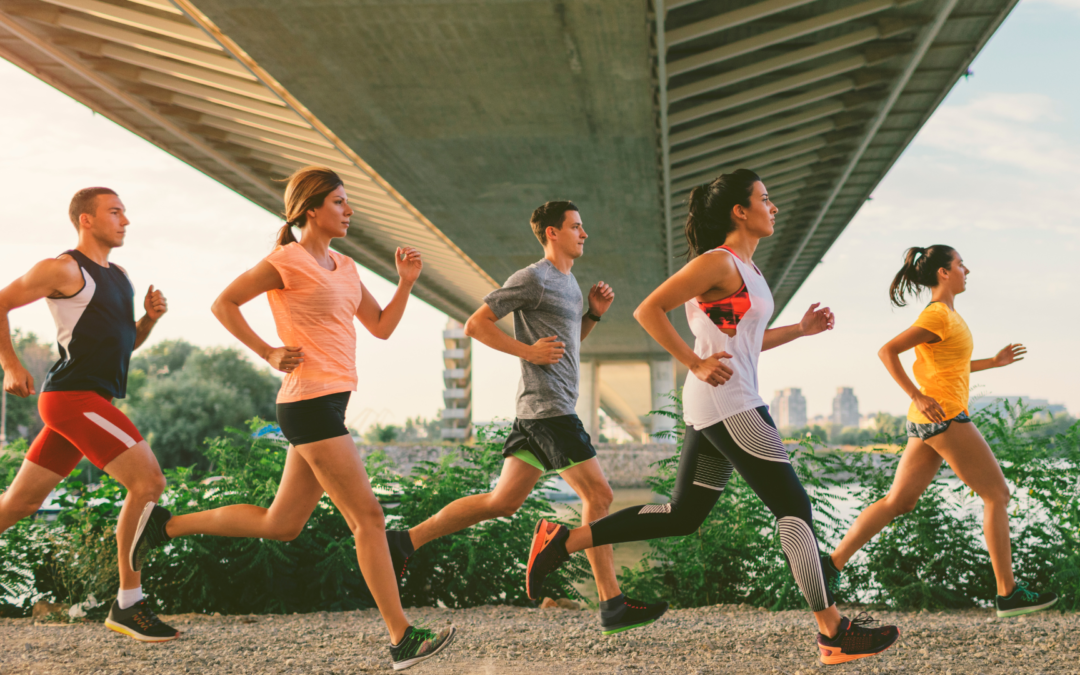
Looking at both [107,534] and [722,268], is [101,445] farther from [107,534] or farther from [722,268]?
[722,268]

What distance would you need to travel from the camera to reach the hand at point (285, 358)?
11.1ft

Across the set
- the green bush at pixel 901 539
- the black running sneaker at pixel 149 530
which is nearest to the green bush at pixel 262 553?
the green bush at pixel 901 539

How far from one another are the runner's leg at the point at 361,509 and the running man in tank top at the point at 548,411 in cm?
56

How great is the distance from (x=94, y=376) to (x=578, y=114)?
10.8 m

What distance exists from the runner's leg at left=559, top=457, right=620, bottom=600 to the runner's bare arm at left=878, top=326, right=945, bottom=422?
66.6 inches

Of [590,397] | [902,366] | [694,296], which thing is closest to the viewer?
[694,296]

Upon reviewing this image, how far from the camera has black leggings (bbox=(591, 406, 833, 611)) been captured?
3.23 metres

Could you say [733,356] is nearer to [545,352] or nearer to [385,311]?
[545,352]

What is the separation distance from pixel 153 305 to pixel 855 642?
380 cm

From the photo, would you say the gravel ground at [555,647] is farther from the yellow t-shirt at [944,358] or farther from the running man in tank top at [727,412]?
the yellow t-shirt at [944,358]

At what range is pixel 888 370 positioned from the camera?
441 centimetres

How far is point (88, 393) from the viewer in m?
3.96

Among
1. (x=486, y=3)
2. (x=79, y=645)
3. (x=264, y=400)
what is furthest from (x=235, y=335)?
(x=264, y=400)

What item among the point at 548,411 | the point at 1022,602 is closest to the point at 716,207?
the point at 548,411
